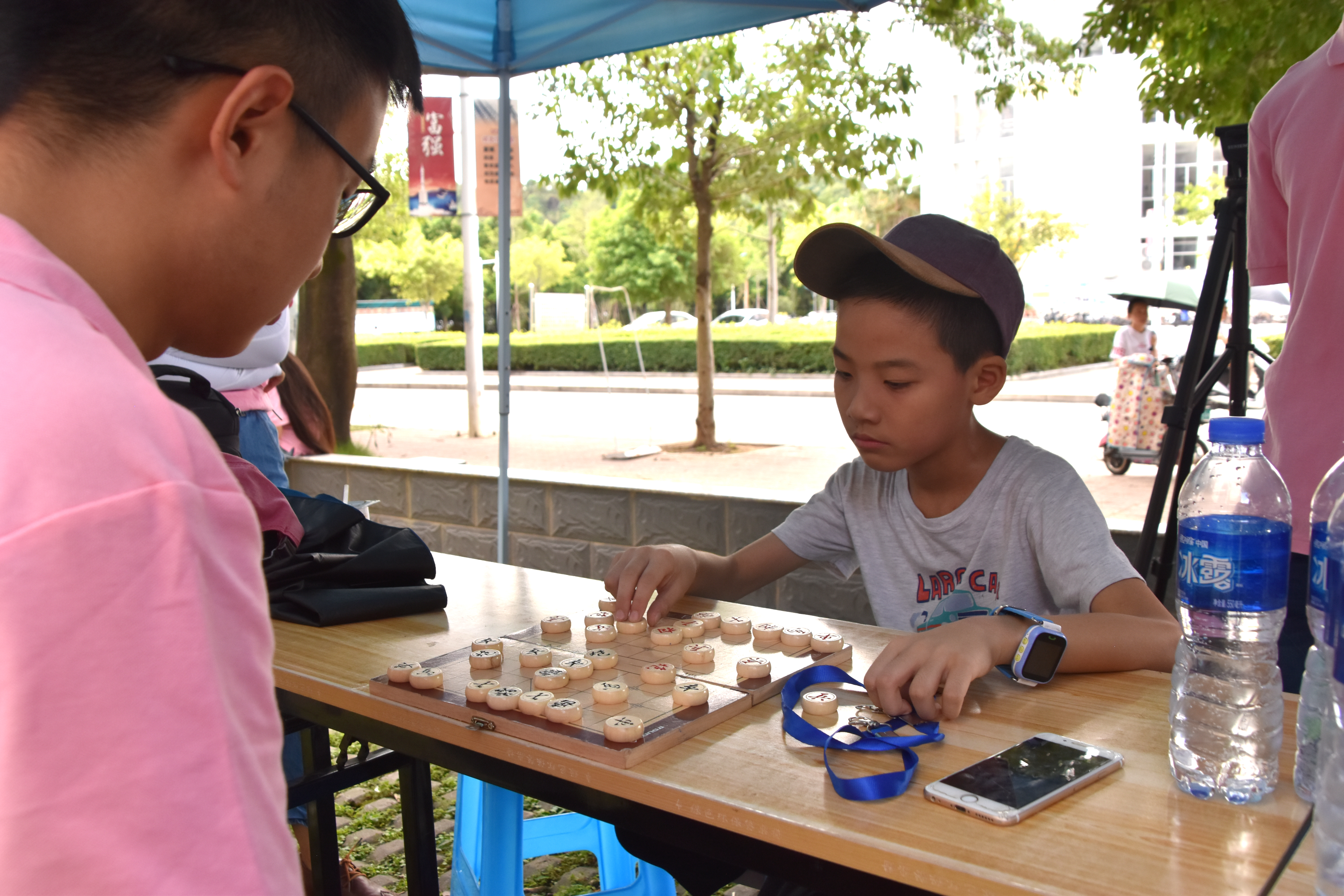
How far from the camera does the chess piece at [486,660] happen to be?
5.39 ft

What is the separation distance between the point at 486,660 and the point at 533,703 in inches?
9.4

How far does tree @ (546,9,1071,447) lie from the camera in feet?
29.0

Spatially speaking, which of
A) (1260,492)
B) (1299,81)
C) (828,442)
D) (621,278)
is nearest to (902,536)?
(1260,492)

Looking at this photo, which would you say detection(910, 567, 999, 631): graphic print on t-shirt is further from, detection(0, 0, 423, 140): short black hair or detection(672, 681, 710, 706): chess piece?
detection(0, 0, 423, 140): short black hair

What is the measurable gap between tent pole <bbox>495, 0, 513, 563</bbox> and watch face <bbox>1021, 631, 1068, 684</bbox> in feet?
10.6

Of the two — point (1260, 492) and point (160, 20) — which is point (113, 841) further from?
point (1260, 492)

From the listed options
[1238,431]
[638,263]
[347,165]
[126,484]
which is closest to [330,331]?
[347,165]

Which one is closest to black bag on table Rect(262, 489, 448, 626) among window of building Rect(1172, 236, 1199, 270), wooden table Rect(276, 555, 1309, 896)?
wooden table Rect(276, 555, 1309, 896)

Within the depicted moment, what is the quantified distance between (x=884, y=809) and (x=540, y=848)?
194 cm

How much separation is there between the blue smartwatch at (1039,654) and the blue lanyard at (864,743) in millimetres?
217

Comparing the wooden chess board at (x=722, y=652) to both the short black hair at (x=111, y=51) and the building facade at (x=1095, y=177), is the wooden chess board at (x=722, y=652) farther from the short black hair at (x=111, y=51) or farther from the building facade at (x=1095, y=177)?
the building facade at (x=1095, y=177)

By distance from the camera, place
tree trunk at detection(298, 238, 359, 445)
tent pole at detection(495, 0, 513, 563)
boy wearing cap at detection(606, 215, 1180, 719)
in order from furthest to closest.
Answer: tree trunk at detection(298, 238, 359, 445)
tent pole at detection(495, 0, 513, 563)
boy wearing cap at detection(606, 215, 1180, 719)

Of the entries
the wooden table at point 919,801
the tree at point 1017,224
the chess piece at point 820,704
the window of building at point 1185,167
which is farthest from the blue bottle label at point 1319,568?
the window of building at point 1185,167

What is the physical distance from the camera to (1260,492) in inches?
51.3
